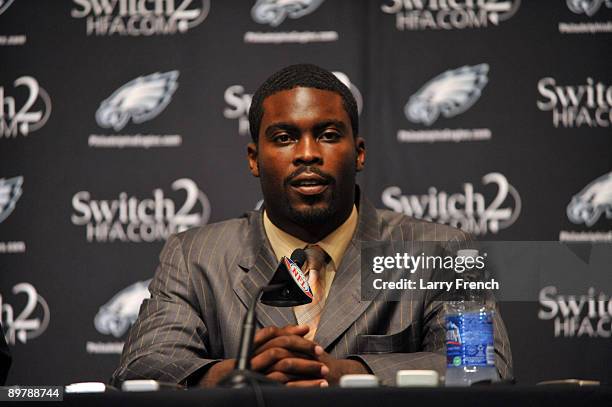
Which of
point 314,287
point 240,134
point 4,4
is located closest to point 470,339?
point 314,287

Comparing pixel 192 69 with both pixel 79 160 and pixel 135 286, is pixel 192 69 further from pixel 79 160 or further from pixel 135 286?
pixel 135 286

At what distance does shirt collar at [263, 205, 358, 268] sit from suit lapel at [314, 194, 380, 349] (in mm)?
39

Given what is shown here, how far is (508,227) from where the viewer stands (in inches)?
161

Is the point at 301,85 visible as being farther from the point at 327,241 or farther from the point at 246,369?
the point at 246,369

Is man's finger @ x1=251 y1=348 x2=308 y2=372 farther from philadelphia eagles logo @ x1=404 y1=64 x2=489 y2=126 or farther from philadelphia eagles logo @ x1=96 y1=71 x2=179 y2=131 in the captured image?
philadelphia eagles logo @ x1=96 y1=71 x2=179 y2=131

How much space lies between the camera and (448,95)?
4.18 metres

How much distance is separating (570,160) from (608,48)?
0.54 meters

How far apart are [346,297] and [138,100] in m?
1.90

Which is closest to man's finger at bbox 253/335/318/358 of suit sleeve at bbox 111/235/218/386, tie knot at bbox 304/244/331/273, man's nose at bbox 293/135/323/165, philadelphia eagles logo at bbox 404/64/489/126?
suit sleeve at bbox 111/235/218/386

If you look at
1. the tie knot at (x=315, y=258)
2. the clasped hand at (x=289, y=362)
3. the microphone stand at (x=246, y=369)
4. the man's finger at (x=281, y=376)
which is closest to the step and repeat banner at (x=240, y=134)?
the tie knot at (x=315, y=258)

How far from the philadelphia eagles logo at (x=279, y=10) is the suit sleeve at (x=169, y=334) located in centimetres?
156

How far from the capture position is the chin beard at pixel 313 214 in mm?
2904

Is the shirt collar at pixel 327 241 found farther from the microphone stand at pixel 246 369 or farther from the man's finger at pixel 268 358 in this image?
the microphone stand at pixel 246 369

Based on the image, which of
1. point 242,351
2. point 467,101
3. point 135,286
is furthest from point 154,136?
point 242,351
